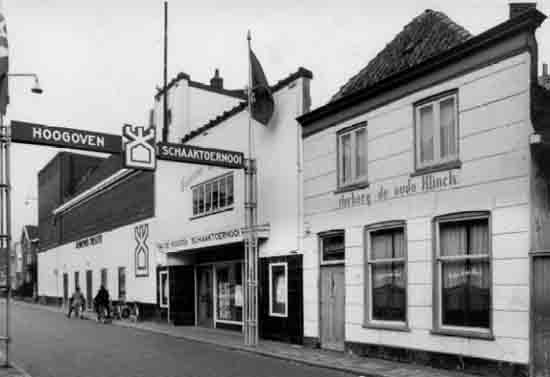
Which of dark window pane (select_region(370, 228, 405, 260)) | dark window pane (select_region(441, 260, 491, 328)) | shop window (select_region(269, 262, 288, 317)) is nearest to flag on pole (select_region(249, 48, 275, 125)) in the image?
shop window (select_region(269, 262, 288, 317))

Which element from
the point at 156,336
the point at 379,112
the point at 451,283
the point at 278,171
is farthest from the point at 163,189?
the point at 451,283

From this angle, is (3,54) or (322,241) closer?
(3,54)

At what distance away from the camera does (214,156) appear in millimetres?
16359

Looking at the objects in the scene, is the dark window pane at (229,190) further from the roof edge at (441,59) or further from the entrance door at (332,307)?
the entrance door at (332,307)

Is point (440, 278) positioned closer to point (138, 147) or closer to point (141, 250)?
point (138, 147)

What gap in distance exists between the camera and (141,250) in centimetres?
2766

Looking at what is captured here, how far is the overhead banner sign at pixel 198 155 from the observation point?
50.2 ft

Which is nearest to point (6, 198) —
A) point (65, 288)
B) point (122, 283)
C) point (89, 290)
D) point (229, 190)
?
point (229, 190)

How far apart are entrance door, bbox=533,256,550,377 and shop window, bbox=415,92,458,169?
261 centimetres

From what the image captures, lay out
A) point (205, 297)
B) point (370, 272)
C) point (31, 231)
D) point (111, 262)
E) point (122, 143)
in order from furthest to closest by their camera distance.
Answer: point (31, 231), point (111, 262), point (205, 297), point (122, 143), point (370, 272)

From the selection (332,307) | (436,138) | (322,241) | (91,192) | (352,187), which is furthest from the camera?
(91,192)

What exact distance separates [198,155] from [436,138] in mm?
6213

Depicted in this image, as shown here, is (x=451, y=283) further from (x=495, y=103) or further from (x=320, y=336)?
(x=320, y=336)

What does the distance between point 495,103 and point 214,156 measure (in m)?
7.56
